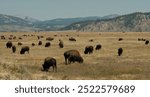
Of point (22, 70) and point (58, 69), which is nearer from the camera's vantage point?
point (22, 70)

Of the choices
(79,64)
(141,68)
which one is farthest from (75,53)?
(141,68)

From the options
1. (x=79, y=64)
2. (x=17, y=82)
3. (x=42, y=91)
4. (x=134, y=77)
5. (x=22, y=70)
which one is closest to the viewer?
(x=42, y=91)

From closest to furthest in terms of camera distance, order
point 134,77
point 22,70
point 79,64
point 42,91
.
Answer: point 42,91 < point 22,70 < point 134,77 < point 79,64

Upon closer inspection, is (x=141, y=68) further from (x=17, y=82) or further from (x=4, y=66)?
(x=17, y=82)

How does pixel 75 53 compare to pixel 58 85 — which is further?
pixel 75 53

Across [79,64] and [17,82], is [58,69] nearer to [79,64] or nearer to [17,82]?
[79,64]

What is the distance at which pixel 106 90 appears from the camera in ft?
40.4

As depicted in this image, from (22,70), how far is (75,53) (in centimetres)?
1717

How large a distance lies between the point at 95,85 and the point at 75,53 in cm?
2663

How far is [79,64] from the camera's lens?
37469 mm

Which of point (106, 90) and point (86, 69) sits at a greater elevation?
point (106, 90)

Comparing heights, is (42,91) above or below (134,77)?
above

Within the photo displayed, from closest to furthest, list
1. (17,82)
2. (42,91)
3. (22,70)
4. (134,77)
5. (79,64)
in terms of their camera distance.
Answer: (42,91) → (17,82) → (22,70) → (134,77) → (79,64)

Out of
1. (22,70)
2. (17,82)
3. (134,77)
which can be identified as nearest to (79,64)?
(134,77)
